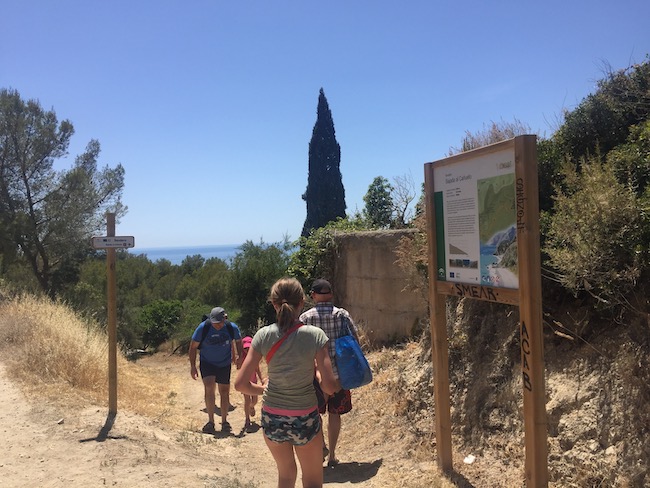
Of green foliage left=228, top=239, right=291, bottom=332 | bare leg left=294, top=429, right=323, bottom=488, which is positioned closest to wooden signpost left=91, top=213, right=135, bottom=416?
bare leg left=294, top=429, right=323, bottom=488

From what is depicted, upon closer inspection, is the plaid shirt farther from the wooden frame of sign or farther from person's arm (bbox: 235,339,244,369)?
person's arm (bbox: 235,339,244,369)

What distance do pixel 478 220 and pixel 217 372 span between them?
4.38 metres

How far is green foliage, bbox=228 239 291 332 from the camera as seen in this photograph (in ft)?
53.7

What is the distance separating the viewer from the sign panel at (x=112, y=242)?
6410mm

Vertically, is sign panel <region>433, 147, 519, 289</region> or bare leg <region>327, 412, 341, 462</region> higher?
sign panel <region>433, 147, 519, 289</region>

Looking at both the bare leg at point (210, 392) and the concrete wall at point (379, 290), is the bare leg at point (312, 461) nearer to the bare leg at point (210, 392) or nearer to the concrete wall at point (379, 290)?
the bare leg at point (210, 392)

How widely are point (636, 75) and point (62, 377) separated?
8.43m

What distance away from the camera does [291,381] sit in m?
3.21

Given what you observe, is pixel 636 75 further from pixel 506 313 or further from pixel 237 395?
pixel 237 395

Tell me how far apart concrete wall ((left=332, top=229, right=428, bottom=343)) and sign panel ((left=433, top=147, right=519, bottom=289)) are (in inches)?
185

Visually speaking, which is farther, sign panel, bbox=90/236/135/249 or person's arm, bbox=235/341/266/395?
sign panel, bbox=90/236/135/249

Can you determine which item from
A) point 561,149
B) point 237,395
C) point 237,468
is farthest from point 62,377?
point 561,149

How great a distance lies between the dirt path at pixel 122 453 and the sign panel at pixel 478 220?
213 centimetres

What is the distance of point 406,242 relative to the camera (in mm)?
8227
